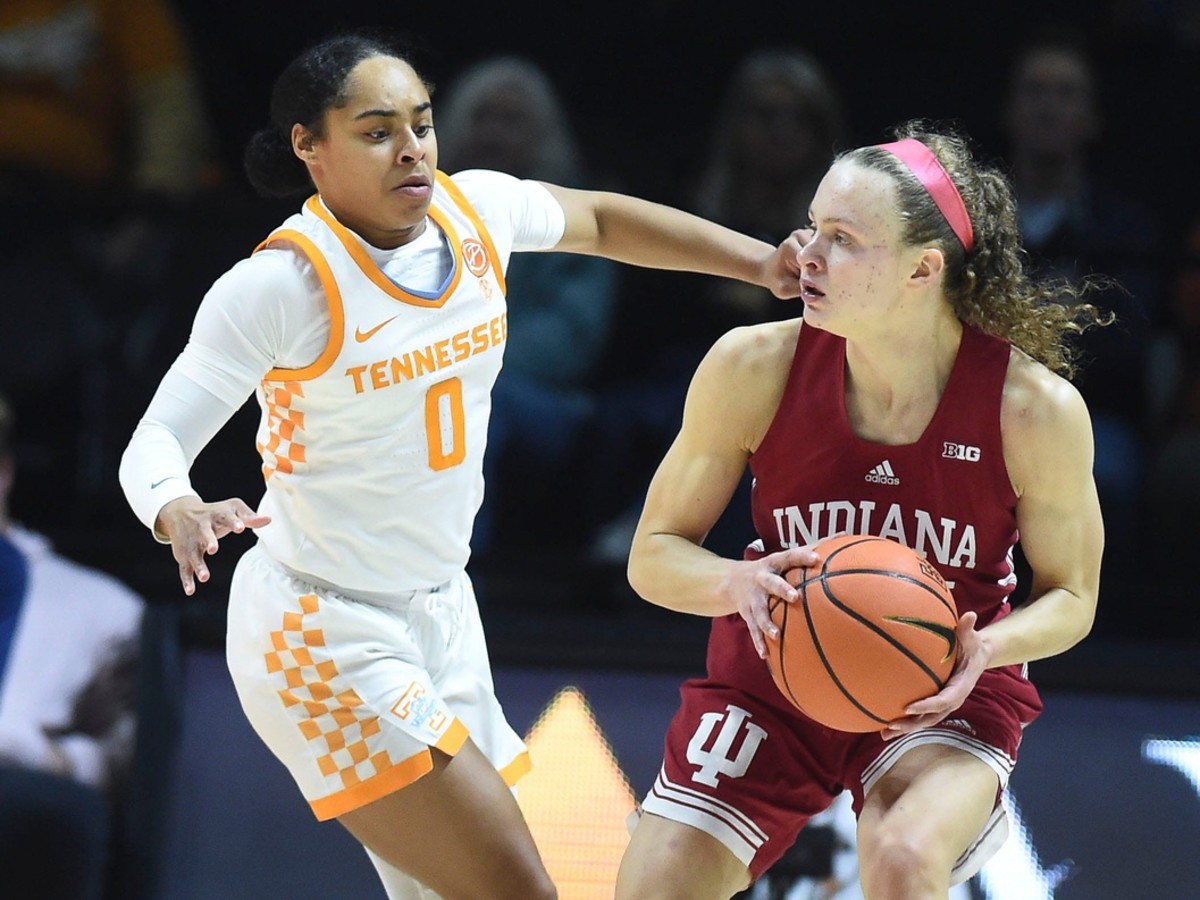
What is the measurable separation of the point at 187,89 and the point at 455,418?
3049 mm

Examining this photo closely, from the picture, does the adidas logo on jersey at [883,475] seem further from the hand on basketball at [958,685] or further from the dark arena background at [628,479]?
the dark arena background at [628,479]

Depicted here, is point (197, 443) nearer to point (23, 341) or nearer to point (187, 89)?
point (23, 341)

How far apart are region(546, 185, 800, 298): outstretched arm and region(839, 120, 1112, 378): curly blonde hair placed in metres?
0.46

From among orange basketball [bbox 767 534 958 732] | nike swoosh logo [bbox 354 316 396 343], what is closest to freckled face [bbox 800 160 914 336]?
orange basketball [bbox 767 534 958 732]

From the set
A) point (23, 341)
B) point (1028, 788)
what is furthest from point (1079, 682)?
point (23, 341)

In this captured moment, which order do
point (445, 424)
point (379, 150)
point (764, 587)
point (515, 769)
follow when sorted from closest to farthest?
point (764, 587)
point (379, 150)
point (445, 424)
point (515, 769)

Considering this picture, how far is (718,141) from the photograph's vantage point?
19.5ft

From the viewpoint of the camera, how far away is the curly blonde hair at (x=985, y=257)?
3332 millimetres

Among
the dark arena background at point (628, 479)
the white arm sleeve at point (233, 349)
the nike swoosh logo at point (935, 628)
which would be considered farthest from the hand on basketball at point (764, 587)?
the dark arena background at point (628, 479)

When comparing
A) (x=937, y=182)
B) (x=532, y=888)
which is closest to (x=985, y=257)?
(x=937, y=182)

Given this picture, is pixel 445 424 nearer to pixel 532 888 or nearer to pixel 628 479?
pixel 532 888

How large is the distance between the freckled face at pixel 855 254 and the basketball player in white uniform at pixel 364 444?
0.66 metres

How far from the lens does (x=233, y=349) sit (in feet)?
10.7

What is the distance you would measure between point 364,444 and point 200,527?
0.50 m
